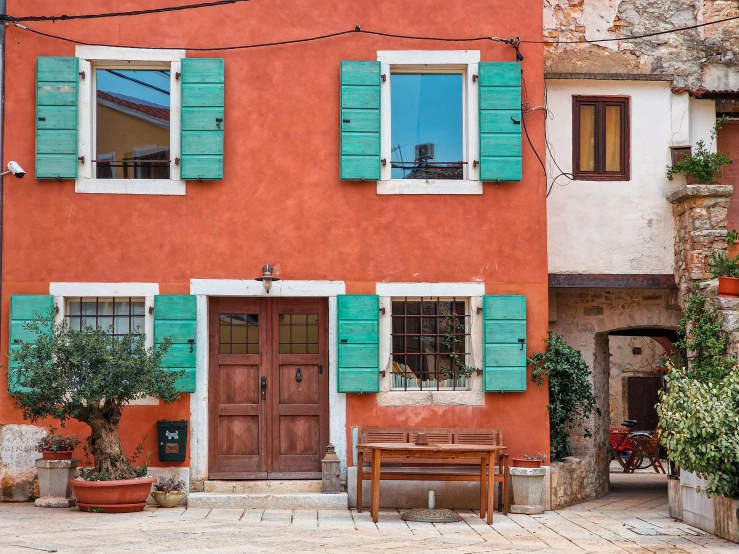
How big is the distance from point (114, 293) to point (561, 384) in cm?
480

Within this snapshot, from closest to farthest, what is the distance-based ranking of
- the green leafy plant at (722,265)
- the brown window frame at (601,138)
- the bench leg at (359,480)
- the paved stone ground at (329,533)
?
the paved stone ground at (329,533), the bench leg at (359,480), the green leafy plant at (722,265), the brown window frame at (601,138)

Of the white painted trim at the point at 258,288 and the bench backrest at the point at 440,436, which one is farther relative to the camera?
the white painted trim at the point at 258,288

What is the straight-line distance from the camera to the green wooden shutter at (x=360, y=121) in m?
11.1

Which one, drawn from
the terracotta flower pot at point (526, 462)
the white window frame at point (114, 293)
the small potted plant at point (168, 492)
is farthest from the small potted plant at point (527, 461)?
the white window frame at point (114, 293)

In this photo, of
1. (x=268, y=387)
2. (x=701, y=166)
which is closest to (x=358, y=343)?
(x=268, y=387)

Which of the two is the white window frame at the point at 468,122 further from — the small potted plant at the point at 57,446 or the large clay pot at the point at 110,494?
the small potted plant at the point at 57,446

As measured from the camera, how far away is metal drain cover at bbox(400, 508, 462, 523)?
10.0 meters

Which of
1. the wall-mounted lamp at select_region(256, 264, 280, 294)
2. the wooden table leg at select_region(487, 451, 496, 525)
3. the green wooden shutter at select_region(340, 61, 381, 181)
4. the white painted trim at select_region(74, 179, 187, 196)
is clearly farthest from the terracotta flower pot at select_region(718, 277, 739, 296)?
the white painted trim at select_region(74, 179, 187, 196)

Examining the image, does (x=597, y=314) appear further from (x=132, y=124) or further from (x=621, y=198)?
(x=132, y=124)

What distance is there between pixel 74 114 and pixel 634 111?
6.30 m

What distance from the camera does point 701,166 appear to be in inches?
478

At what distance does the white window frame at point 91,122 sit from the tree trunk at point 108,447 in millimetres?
2415

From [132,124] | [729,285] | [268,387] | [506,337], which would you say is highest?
[132,124]

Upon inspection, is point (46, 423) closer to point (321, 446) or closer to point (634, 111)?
point (321, 446)
